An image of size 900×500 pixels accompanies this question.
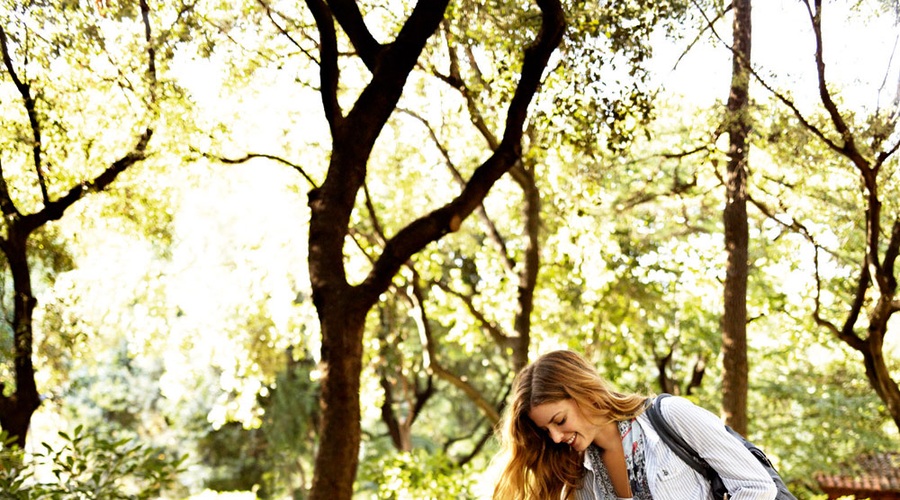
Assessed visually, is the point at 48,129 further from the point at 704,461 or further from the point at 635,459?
the point at 704,461

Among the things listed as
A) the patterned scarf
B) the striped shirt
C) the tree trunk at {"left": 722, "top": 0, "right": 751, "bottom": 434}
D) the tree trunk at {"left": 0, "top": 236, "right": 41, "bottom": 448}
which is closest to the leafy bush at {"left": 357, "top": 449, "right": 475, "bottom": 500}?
the tree trunk at {"left": 722, "top": 0, "right": 751, "bottom": 434}

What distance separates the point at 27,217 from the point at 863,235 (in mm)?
10270

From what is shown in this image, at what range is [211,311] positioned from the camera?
17.6 m

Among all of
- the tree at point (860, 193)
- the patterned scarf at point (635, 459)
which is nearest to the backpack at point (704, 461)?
the patterned scarf at point (635, 459)

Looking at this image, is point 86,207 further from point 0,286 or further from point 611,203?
Answer: point 611,203

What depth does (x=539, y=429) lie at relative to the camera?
14.5 feet

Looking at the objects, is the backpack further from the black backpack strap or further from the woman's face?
the woman's face

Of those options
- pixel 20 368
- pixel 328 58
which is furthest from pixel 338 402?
pixel 20 368

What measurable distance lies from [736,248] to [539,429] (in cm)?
849

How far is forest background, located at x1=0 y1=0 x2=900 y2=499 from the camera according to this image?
7.36m

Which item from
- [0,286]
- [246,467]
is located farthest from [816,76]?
[246,467]

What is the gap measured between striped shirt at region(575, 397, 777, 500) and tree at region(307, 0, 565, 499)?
3049mm

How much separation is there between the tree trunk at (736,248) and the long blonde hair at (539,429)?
7367 millimetres

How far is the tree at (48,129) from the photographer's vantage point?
8734 mm
